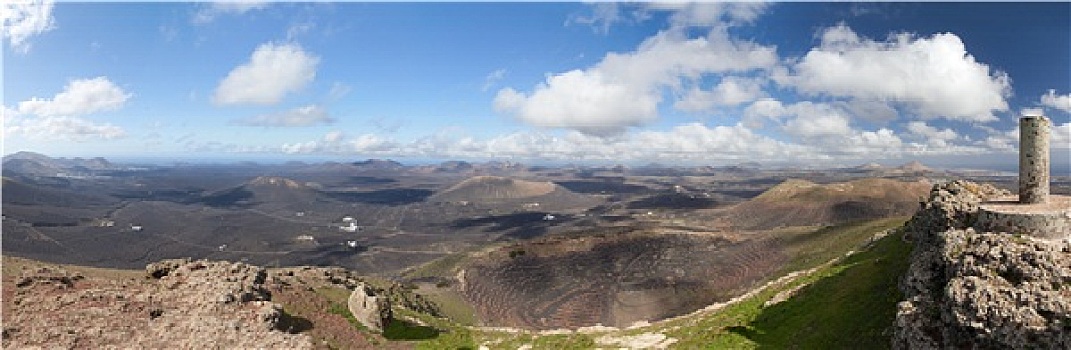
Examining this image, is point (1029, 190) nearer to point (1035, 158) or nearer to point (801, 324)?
point (1035, 158)

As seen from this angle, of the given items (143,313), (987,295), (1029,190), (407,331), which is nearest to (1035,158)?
(1029,190)

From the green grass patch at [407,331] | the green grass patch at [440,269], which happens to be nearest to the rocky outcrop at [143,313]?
the green grass patch at [407,331]

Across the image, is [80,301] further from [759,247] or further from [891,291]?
[759,247]

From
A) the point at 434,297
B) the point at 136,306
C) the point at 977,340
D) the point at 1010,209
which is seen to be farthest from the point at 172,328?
Result: the point at 434,297

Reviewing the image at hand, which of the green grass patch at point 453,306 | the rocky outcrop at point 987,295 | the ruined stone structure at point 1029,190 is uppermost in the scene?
the ruined stone structure at point 1029,190

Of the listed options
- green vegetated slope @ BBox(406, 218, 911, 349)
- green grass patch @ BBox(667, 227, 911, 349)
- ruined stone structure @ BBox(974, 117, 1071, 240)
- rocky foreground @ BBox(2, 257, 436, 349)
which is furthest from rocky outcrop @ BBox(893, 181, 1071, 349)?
rocky foreground @ BBox(2, 257, 436, 349)

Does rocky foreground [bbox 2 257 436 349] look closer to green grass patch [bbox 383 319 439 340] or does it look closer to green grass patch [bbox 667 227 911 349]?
green grass patch [bbox 383 319 439 340]

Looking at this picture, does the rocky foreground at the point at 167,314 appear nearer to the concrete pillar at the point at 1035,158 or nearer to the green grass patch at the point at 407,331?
the green grass patch at the point at 407,331
